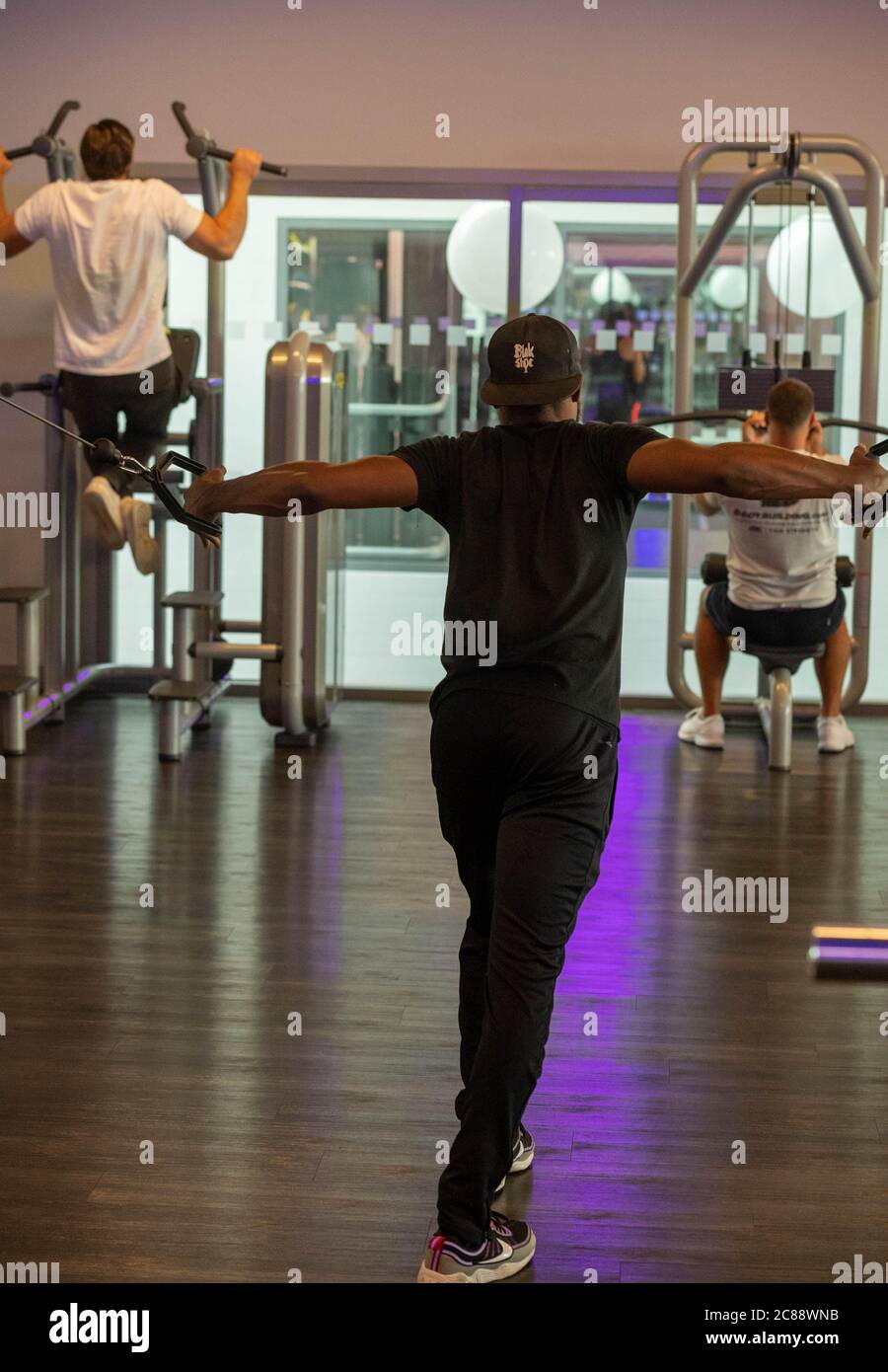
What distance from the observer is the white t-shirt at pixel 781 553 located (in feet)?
18.1

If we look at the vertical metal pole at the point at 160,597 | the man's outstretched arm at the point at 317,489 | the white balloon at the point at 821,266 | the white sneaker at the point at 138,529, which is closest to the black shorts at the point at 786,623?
the white balloon at the point at 821,266

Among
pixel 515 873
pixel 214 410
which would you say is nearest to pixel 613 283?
pixel 214 410

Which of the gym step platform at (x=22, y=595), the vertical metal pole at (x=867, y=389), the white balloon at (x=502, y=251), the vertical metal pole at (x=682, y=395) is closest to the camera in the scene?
the gym step platform at (x=22, y=595)

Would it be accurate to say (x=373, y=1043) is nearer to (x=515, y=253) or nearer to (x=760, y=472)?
(x=760, y=472)

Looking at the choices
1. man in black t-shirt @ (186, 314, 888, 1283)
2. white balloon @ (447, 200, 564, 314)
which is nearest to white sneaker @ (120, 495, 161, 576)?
white balloon @ (447, 200, 564, 314)

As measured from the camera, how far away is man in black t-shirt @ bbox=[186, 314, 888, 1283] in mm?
2230

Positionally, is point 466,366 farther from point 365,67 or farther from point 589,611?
point 589,611

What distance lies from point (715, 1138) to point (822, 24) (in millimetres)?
5351

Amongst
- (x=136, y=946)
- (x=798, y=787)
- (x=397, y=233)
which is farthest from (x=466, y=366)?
(x=136, y=946)

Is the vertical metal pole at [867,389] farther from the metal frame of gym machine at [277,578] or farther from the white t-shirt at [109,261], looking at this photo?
the white t-shirt at [109,261]

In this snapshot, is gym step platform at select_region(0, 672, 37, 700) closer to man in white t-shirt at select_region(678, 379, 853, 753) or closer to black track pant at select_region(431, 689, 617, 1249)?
man in white t-shirt at select_region(678, 379, 853, 753)

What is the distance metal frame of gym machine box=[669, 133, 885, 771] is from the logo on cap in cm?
362

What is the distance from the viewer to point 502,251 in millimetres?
6918

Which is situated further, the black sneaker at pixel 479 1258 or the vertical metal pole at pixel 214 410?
the vertical metal pole at pixel 214 410
